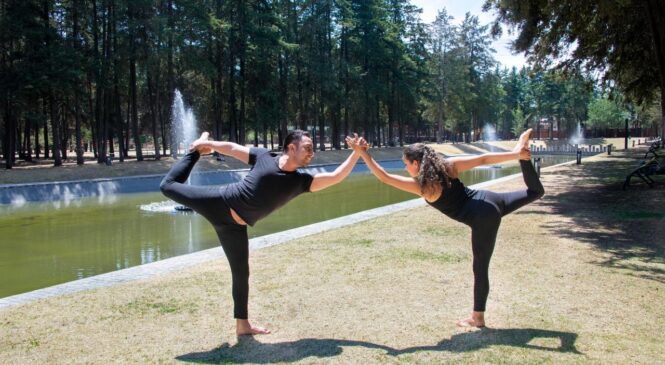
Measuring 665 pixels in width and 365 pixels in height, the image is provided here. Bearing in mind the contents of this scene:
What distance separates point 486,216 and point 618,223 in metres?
6.96

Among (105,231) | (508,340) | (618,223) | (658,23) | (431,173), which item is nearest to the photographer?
(431,173)

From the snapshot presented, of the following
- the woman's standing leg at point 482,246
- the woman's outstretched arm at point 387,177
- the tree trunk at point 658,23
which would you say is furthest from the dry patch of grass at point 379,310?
the tree trunk at point 658,23

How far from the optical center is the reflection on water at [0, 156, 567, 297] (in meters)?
9.09

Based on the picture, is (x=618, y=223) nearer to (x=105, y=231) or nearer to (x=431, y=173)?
(x=431, y=173)

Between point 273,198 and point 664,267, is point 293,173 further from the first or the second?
point 664,267

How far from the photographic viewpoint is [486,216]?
4.38 m

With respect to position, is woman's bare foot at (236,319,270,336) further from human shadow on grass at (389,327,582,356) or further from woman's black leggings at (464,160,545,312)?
woman's black leggings at (464,160,545,312)

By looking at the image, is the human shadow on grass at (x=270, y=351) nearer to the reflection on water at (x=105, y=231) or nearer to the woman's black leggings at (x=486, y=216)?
the woman's black leggings at (x=486, y=216)

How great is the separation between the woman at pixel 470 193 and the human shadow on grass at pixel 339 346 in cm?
28

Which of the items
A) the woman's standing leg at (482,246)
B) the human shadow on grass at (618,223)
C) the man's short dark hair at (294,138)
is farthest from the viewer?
the human shadow on grass at (618,223)

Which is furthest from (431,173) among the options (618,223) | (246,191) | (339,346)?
(618,223)

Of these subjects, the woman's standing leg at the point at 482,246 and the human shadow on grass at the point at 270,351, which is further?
the woman's standing leg at the point at 482,246

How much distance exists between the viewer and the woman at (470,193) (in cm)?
428

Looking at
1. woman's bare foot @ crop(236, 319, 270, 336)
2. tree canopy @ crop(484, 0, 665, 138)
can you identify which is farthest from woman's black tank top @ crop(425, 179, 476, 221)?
tree canopy @ crop(484, 0, 665, 138)
